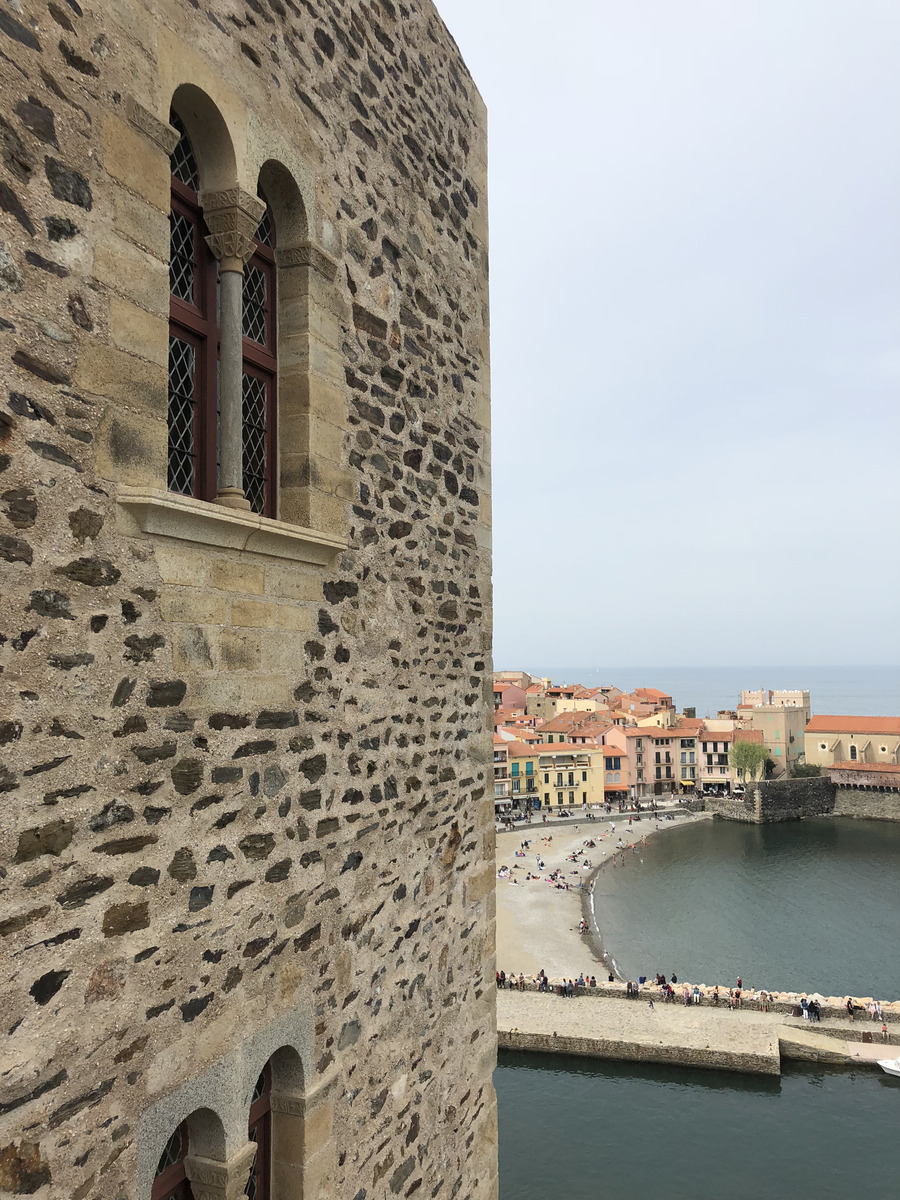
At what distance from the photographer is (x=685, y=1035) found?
87.9ft

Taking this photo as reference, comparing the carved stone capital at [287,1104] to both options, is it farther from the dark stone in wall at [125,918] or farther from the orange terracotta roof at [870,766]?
the orange terracotta roof at [870,766]

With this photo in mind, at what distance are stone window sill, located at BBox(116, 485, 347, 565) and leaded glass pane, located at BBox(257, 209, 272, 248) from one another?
1.33 metres

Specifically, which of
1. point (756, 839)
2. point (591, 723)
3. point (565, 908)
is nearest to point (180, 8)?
point (565, 908)

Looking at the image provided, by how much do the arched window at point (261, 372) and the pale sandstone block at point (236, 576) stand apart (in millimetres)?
402

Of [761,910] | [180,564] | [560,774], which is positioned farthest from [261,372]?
[560,774]

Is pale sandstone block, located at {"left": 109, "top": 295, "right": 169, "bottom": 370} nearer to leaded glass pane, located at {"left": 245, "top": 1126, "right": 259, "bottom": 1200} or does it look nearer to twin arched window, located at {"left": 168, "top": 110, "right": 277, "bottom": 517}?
twin arched window, located at {"left": 168, "top": 110, "right": 277, "bottom": 517}

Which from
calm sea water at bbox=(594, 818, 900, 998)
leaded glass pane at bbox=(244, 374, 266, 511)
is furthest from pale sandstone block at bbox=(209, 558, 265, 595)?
calm sea water at bbox=(594, 818, 900, 998)

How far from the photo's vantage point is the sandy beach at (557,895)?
35406mm

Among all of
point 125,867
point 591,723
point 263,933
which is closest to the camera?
point 125,867

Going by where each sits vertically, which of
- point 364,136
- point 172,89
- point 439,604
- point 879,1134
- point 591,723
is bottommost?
point 879,1134

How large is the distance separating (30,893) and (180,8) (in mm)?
3061

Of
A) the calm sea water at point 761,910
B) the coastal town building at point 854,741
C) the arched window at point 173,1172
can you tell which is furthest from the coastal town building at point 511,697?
the arched window at point 173,1172

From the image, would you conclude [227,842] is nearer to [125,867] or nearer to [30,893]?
[125,867]

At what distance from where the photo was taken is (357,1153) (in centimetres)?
409
